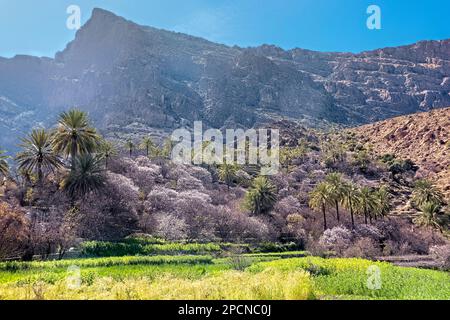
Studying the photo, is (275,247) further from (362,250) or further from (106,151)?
(106,151)

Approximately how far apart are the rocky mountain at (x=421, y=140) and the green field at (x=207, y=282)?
73801mm

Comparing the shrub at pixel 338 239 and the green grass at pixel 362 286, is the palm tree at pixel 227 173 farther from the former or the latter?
the green grass at pixel 362 286

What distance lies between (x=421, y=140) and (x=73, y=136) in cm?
10101

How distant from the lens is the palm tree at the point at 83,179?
48438mm

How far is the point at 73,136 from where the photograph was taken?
4906 centimetres

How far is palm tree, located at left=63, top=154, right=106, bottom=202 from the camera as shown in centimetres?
4844

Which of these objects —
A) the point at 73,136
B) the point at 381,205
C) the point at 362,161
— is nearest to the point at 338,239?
the point at 381,205

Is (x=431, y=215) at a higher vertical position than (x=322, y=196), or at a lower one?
lower

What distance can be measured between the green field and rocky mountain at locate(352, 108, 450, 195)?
7380cm

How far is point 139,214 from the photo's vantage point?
187 ft

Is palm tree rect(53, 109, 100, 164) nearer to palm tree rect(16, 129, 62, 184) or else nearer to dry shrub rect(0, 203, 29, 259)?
palm tree rect(16, 129, 62, 184)

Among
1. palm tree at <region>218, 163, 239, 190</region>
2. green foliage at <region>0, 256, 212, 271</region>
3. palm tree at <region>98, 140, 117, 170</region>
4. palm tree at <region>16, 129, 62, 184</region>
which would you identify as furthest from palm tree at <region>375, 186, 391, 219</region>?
palm tree at <region>16, 129, 62, 184</region>

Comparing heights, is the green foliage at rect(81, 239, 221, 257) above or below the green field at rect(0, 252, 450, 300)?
below
